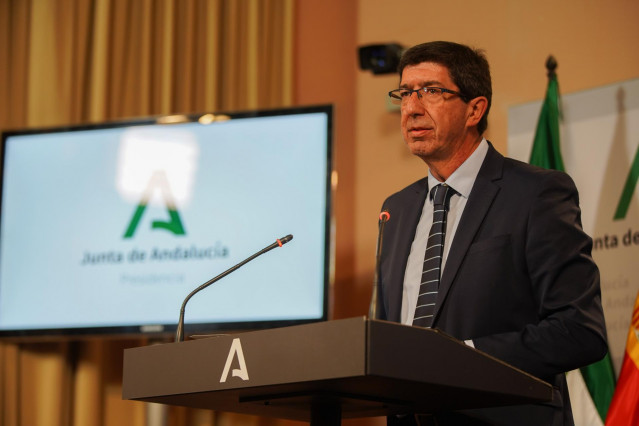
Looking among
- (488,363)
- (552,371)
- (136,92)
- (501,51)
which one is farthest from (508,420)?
(136,92)

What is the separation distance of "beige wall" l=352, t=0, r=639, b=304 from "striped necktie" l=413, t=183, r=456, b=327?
68.5 inches

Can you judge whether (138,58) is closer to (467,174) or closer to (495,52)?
(495,52)

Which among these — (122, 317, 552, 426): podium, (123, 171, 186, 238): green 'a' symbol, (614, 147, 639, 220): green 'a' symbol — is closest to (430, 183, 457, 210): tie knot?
(122, 317, 552, 426): podium

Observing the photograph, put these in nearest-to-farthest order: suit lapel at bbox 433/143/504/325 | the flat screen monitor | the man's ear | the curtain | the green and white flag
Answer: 1. suit lapel at bbox 433/143/504/325
2. the man's ear
3. the green and white flag
4. the flat screen monitor
5. the curtain

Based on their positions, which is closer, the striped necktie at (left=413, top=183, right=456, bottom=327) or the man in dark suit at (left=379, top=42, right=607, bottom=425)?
the man in dark suit at (left=379, top=42, right=607, bottom=425)

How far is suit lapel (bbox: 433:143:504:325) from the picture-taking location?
208 centimetres

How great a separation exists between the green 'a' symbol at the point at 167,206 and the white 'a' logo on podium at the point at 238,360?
7.98 feet

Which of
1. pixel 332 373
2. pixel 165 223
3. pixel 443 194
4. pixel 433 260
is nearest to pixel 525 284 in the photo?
pixel 433 260

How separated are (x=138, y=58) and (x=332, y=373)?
142 inches

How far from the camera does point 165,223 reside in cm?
411

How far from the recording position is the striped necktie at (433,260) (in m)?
2.13

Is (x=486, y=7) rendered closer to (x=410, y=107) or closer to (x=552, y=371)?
(x=410, y=107)

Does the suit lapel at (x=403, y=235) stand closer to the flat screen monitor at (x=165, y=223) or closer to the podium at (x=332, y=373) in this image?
the podium at (x=332, y=373)

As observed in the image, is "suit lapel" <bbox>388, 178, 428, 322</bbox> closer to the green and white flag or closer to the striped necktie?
the striped necktie
